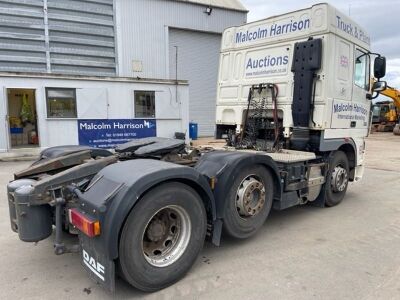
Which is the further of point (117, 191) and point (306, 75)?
point (306, 75)

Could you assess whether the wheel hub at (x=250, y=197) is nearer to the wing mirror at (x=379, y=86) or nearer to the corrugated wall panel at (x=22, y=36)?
the wing mirror at (x=379, y=86)

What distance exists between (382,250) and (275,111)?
2.50 meters

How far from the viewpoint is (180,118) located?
15.0 m

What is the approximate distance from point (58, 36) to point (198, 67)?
800cm

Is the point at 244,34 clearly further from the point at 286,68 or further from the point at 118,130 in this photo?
the point at 118,130

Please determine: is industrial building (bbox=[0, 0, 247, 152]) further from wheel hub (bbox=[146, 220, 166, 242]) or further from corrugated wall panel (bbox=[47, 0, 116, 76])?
wheel hub (bbox=[146, 220, 166, 242])

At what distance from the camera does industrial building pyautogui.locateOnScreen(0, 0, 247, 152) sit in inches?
479

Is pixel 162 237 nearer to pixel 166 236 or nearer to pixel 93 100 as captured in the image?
pixel 166 236

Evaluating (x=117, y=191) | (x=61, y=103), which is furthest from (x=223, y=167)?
(x=61, y=103)

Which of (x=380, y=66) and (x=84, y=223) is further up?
(x=380, y=66)

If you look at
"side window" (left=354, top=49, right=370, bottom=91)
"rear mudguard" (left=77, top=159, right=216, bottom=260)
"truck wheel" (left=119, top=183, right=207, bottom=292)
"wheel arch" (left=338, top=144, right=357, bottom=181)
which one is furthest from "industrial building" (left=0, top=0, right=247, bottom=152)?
"truck wheel" (left=119, top=183, right=207, bottom=292)

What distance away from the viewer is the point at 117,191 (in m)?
2.84

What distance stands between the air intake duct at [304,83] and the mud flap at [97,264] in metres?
3.57

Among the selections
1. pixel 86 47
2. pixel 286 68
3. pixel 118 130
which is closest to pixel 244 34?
pixel 286 68
